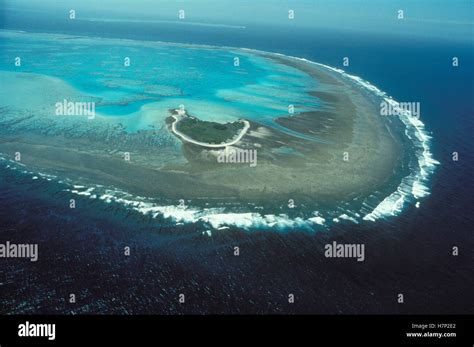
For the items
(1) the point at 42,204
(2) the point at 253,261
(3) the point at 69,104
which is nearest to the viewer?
(2) the point at 253,261

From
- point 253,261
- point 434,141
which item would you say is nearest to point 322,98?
point 434,141
